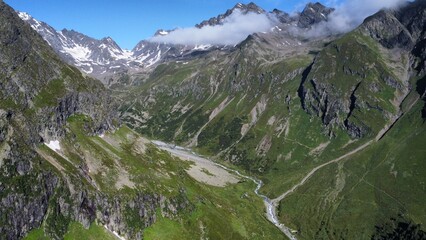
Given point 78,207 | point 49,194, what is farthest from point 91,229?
point 49,194

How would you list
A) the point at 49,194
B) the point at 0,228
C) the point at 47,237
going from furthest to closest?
the point at 49,194 → the point at 47,237 → the point at 0,228

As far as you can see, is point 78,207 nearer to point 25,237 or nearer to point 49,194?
point 49,194

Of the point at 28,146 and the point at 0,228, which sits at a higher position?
the point at 28,146

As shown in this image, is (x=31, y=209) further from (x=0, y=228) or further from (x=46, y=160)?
(x=46, y=160)

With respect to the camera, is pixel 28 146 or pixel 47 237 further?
pixel 28 146

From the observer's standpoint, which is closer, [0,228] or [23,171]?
[0,228]

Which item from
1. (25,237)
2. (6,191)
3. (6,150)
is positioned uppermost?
(6,150)

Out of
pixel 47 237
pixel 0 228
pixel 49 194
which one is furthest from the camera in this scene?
pixel 49 194

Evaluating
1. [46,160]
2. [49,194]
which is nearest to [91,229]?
[49,194]

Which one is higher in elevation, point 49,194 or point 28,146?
point 28,146
